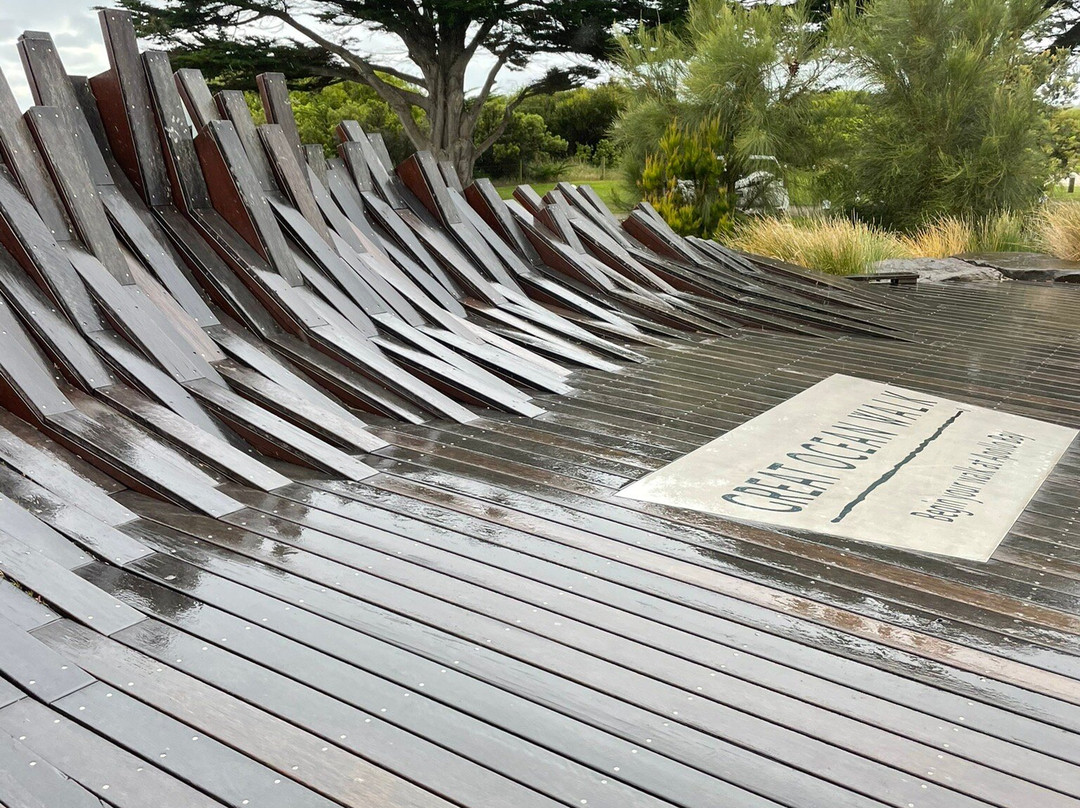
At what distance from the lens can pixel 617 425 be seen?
12.1 feet

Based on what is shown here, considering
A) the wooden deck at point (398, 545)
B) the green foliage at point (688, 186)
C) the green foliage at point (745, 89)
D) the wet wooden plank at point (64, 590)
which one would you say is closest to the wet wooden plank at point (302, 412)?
the wooden deck at point (398, 545)

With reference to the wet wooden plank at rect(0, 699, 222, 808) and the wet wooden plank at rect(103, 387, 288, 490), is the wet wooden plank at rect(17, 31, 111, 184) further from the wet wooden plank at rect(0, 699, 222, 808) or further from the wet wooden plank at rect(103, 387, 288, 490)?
the wet wooden plank at rect(0, 699, 222, 808)

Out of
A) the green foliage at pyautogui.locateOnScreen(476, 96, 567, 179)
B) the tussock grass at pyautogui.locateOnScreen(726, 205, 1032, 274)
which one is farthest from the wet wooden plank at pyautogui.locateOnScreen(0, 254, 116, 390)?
the green foliage at pyautogui.locateOnScreen(476, 96, 567, 179)

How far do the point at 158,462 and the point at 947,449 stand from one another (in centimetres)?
257

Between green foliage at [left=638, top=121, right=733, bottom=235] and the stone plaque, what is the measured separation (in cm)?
588

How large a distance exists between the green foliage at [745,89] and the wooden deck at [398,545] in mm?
6666

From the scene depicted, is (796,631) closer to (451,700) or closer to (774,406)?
(451,700)

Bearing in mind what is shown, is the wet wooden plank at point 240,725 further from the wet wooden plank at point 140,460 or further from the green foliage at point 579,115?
the green foliage at point 579,115

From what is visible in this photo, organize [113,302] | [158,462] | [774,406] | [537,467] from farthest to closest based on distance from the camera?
[774,406], [113,302], [537,467], [158,462]

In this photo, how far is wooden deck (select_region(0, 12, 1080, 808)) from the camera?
1734 mm

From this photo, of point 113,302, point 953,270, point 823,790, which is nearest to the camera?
point 823,790

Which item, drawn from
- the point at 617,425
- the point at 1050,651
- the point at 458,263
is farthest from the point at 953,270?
the point at 1050,651

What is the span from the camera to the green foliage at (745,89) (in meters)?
11.5

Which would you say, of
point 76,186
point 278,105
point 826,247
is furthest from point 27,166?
point 826,247
